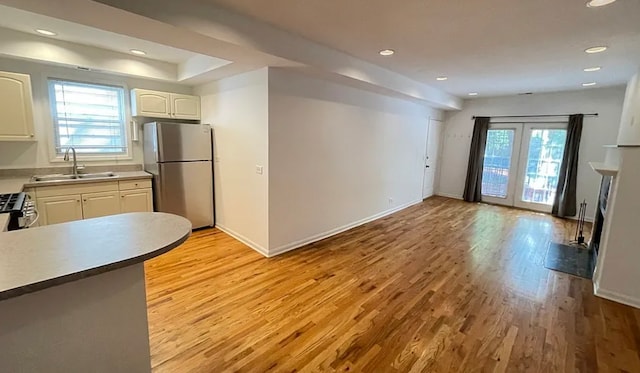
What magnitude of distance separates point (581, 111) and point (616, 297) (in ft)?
13.8

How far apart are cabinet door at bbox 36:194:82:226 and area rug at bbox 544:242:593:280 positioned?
601 cm

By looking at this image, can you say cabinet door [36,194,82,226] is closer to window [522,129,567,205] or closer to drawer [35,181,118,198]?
drawer [35,181,118,198]

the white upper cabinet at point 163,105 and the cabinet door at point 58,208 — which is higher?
the white upper cabinet at point 163,105

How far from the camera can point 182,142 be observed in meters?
4.20

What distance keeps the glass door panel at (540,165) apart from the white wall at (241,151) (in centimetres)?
588

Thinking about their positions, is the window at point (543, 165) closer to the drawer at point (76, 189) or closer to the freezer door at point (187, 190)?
the freezer door at point (187, 190)

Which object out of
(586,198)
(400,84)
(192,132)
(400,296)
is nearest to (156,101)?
(192,132)

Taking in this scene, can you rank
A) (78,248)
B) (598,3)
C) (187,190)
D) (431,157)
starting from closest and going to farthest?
(78,248)
(598,3)
(187,190)
(431,157)

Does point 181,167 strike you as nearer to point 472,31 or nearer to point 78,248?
point 78,248

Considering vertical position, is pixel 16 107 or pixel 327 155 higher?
pixel 16 107

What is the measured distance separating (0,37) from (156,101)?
161cm

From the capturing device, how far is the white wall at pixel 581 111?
5160 mm

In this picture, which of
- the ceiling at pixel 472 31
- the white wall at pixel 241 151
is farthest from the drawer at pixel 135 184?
the ceiling at pixel 472 31

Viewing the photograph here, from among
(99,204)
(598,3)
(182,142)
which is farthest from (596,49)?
(99,204)
